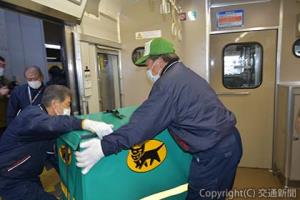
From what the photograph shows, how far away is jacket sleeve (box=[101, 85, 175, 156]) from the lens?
3.74ft

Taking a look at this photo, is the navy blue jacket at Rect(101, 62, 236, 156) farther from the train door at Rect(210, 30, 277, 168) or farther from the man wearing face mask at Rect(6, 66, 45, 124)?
the train door at Rect(210, 30, 277, 168)

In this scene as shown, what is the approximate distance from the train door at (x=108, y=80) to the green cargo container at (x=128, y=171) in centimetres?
141

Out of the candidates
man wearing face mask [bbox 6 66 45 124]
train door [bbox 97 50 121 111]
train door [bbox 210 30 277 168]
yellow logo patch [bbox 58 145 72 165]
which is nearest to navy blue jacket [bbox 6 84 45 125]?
man wearing face mask [bbox 6 66 45 124]

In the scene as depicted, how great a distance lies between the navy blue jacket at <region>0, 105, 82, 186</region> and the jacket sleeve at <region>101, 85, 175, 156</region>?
0.43 m

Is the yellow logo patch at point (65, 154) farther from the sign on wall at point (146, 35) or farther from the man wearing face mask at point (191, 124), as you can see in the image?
the sign on wall at point (146, 35)

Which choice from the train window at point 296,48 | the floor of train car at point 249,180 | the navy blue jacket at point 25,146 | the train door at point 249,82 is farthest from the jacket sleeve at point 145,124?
the train window at point 296,48

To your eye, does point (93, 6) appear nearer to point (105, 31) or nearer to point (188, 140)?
point (105, 31)

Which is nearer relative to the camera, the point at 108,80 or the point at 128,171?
the point at 128,171

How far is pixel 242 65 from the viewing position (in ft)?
11.3

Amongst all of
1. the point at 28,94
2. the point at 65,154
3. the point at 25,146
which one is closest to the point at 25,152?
the point at 25,146

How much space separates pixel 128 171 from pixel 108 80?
2039mm

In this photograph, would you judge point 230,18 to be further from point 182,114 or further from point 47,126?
point 47,126

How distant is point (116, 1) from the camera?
2902mm

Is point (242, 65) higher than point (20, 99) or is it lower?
higher
